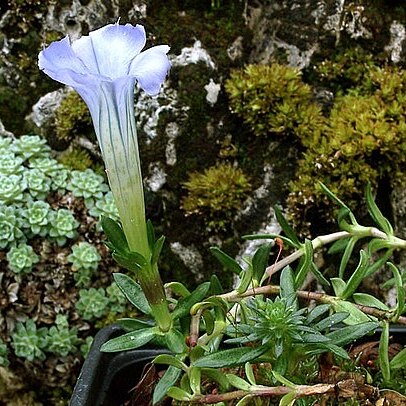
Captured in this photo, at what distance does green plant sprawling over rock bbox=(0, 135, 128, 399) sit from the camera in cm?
158

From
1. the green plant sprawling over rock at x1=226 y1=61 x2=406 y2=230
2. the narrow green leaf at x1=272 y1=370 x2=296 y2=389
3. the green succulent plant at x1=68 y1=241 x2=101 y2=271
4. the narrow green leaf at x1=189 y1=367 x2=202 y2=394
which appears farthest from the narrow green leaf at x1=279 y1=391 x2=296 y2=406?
the green succulent plant at x1=68 y1=241 x2=101 y2=271

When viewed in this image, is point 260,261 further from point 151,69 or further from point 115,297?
point 115,297

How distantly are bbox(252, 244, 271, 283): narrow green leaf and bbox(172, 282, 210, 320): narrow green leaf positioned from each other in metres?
0.11

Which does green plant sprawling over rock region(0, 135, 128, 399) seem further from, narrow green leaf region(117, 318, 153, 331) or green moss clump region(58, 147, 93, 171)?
narrow green leaf region(117, 318, 153, 331)

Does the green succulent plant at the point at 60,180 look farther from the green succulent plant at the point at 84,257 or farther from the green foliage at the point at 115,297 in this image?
the green foliage at the point at 115,297

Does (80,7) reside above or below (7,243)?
above

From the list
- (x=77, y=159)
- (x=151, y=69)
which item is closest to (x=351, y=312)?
(x=151, y=69)

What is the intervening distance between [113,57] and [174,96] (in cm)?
80

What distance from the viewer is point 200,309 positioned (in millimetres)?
1002

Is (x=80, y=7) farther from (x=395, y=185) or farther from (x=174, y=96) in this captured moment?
(x=395, y=185)

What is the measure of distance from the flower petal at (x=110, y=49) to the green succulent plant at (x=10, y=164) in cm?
86

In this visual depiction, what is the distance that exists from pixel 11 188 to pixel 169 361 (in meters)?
0.82

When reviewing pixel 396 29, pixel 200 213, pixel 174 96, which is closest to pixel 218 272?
pixel 200 213

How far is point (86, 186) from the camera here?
1668 millimetres
